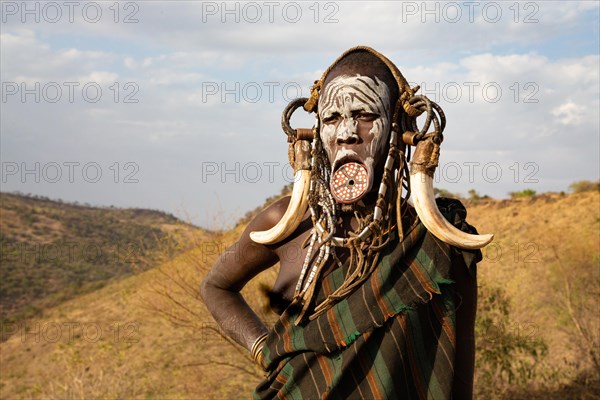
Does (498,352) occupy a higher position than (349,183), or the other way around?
(349,183)

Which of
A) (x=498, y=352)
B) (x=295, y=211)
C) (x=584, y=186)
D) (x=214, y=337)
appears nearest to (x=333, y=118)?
(x=295, y=211)

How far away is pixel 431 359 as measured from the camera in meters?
2.53

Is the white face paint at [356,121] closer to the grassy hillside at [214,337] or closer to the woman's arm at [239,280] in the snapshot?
the woman's arm at [239,280]

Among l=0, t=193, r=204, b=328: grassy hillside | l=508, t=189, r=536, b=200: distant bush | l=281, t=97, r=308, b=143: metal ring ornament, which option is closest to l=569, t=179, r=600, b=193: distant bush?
l=508, t=189, r=536, b=200: distant bush

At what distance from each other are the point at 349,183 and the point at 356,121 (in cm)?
23

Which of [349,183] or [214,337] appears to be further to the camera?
[214,337]

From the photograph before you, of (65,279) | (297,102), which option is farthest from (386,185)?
(65,279)

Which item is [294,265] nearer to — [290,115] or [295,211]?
[295,211]

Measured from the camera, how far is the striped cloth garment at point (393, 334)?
2486 mm

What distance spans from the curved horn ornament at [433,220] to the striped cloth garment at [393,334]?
52mm

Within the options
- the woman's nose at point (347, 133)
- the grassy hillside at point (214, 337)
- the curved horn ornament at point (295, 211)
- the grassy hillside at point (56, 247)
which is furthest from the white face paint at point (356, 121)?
the grassy hillside at point (56, 247)

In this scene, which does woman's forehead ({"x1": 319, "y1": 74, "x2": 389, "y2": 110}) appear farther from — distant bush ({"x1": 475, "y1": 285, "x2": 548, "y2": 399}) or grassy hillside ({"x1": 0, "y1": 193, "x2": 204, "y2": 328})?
grassy hillside ({"x1": 0, "y1": 193, "x2": 204, "y2": 328})

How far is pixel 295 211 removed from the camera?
2.75 meters

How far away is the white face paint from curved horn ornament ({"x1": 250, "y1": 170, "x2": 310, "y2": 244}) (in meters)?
0.14
